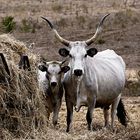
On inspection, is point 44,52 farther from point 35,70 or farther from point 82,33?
point 35,70

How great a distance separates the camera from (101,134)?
12.3m

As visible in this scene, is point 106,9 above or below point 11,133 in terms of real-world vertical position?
below

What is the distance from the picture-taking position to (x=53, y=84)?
44.8ft

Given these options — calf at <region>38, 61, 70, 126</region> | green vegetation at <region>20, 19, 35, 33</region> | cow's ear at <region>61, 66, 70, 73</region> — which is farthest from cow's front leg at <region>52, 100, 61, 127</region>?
green vegetation at <region>20, 19, 35, 33</region>

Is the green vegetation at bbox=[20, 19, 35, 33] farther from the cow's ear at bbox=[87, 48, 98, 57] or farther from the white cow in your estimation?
the cow's ear at bbox=[87, 48, 98, 57]

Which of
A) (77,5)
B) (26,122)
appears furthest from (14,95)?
(77,5)

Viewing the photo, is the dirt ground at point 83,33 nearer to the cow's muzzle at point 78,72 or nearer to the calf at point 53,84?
the calf at point 53,84

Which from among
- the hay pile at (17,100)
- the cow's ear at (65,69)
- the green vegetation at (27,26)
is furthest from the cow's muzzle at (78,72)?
the green vegetation at (27,26)

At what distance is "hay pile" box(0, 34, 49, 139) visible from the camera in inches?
487

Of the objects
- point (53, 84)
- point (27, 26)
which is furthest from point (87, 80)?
point (27, 26)

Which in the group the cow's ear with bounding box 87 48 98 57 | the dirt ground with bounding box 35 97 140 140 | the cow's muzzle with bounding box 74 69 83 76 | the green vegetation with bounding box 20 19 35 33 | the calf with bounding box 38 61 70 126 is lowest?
the green vegetation with bounding box 20 19 35 33

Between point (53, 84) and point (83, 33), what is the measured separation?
64.0 ft

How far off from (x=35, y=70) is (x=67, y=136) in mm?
1396

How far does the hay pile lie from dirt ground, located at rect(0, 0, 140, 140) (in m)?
0.28
